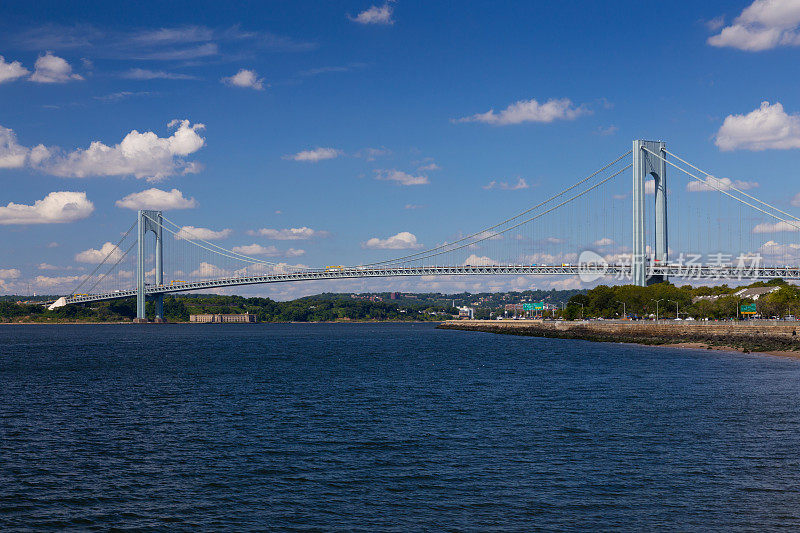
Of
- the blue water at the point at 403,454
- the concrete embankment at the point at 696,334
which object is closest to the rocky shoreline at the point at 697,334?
the concrete embankment at the point at 696,334

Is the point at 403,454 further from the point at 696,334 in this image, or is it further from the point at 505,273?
the point at 505,273

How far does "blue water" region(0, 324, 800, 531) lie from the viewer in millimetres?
14883

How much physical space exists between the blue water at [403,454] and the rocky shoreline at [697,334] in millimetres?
28520

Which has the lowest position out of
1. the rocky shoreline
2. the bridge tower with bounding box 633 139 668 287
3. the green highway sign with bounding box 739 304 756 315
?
the rocky shoreline

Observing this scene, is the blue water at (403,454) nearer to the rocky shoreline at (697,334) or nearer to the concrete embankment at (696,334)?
the rocky shoreline at (697,334)

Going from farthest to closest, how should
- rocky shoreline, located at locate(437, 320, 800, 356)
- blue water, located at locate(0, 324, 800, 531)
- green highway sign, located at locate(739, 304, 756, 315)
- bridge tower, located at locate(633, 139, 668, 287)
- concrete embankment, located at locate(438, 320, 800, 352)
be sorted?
bridge tower, located at locate(633, 139, 668, 287)
green highway sign, located at locate(739, 304, 756, 315)
concrete embankment, located at locate(438, 320, 800, 352)
rocky shoreline, located at locate(437, 320, 800, 356)
blue water, located at locate(0, 324, 800, 531)

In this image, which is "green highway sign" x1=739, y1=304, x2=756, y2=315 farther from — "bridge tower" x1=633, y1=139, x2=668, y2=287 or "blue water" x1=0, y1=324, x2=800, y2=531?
"blue water" x1=0, y1=324, x2=800, y2=531

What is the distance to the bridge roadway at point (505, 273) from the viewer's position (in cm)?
10250

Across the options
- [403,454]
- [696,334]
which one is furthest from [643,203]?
[403,454]

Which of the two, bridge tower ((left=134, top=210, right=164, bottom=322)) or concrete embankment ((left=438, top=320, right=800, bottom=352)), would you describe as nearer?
concrete embankment ((left=438, top=320, right=800, bottom=352))

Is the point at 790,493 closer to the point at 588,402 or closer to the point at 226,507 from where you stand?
the point at 226,507

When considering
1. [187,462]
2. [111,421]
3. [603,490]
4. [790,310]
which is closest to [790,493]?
[603,490]

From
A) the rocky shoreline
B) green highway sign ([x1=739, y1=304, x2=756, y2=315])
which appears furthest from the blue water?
green highway sign ([x1=739, y1=304, x2=756, y2=315])

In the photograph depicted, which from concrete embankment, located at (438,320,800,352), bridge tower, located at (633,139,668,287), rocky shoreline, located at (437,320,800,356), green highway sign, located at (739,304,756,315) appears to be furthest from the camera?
bridge tower, located at (633,139,668,287)
